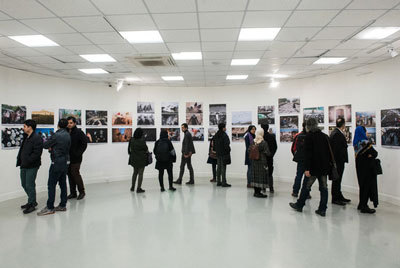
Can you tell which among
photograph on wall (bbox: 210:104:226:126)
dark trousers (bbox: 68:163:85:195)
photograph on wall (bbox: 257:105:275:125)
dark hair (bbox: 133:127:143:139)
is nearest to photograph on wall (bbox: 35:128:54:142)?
dark trousers (bbox: 68:163:85:195)

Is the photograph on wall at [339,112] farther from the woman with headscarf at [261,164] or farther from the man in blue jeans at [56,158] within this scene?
the man in blue jeans at [56,158]

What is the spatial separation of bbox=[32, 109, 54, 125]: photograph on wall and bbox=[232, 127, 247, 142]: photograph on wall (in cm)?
→ 603

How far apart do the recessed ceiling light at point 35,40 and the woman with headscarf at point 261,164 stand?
15.4 ft

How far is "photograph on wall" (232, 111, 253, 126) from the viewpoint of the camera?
9.07 meters

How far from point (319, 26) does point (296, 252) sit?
11.6 ft

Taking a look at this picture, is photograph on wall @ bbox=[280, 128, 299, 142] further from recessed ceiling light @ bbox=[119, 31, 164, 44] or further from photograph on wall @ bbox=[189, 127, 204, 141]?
recessed ceiling light @ bbox=[119, 31, 164, 44]

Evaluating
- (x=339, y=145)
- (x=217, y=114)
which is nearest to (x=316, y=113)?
(x=339, y=145)

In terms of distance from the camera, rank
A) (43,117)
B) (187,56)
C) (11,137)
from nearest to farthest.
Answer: (187,56)
(11,137)
(43,117)

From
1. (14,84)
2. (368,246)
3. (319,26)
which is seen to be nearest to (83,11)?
(319,26)

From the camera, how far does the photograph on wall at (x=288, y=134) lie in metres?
8.30

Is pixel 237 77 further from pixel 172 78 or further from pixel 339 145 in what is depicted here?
pixel 339 145

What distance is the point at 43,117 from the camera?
23.5 ft

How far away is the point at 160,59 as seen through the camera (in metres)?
5.73

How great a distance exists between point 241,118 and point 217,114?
918mm
